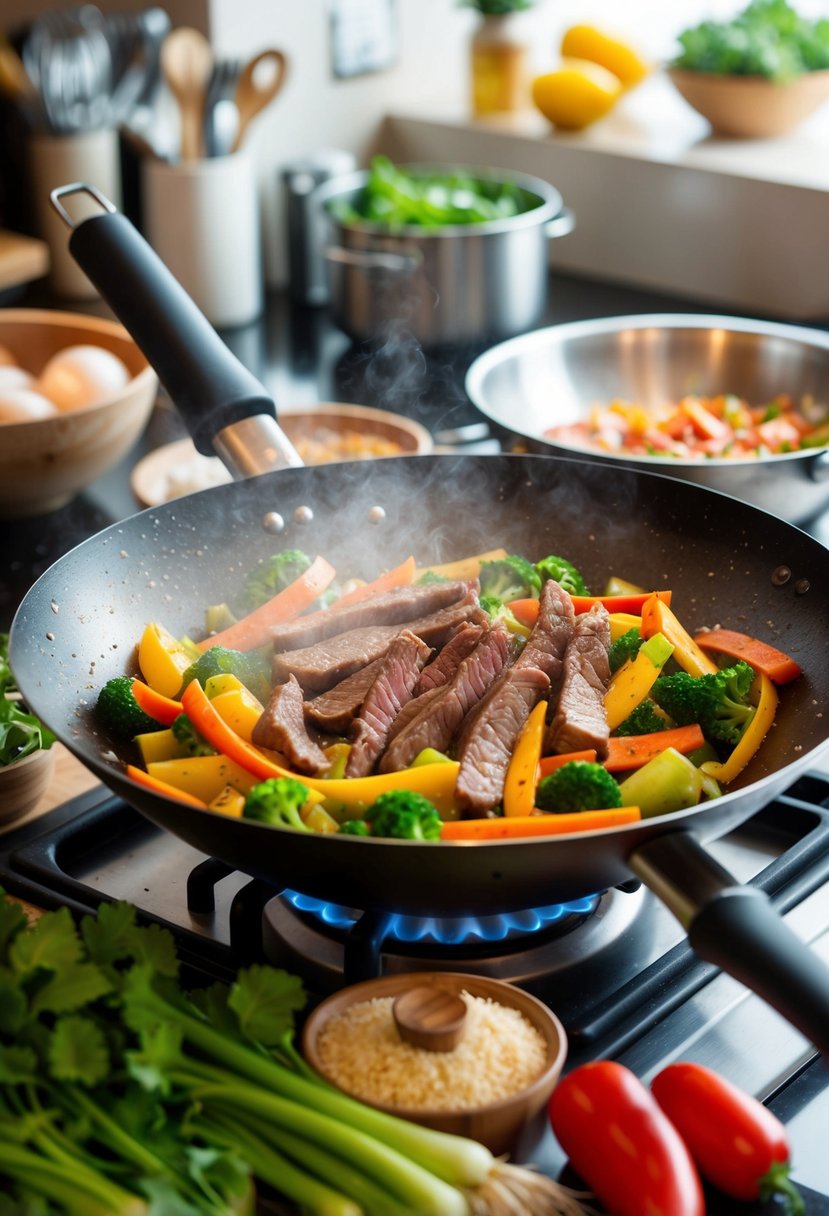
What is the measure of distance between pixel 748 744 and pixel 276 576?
60 cm

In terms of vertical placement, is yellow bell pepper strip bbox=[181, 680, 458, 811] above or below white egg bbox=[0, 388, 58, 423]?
below

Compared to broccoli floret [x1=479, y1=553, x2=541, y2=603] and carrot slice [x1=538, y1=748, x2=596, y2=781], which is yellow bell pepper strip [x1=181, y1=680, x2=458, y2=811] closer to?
carrot slice [x1=538, y1=748, x2=596, y2=781]

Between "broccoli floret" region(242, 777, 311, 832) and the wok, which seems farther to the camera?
"broccoli floret" region(242, 777, 311, 832)

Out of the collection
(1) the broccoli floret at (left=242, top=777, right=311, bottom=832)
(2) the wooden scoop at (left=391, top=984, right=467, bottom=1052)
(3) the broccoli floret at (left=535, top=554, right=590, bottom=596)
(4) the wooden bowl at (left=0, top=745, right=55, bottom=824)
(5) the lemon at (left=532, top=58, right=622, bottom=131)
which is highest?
(5) the lemon at (left=532, top=58, right=622, bottom=131)

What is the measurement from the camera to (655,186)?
3240mm

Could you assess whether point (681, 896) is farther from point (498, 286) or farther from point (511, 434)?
point (498, 286)

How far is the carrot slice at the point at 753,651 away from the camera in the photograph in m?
1.52

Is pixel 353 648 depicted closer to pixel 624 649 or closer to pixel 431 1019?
pixel 624 649

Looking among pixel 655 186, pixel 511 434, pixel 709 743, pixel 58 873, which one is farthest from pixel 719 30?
pixel 58 873

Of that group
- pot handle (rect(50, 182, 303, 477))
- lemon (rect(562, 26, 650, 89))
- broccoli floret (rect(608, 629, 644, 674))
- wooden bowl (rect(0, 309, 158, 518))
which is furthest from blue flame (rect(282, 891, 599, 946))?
lemon (rect(562, 26, 650, 89))

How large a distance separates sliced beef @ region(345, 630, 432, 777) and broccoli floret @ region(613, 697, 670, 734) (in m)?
0.23

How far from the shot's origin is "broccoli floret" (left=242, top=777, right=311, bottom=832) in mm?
1206

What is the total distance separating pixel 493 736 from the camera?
1402mm

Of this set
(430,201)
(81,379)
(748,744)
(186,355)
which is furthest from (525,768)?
(430,201)
